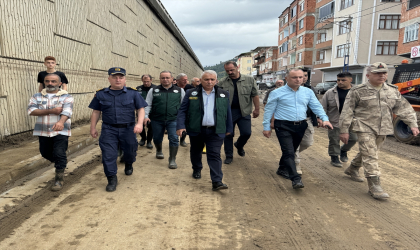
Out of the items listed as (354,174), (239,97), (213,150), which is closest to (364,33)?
(239,97)

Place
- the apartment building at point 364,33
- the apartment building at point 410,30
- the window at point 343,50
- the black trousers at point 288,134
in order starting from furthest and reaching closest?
the window at point 343,50 → the apartment building at point 364,33 → the apartment building at point 410,30 → the black trousers at point 288,134

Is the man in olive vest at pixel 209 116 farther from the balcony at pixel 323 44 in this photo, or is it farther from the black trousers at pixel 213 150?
the balcony at pixel 323 44

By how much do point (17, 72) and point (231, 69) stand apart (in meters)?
4.66

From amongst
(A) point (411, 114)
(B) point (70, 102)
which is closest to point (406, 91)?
(A) point (411, 114)

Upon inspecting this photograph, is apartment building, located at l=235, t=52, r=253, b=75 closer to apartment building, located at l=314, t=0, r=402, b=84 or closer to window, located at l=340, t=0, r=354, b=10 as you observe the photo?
apartment building, located at l=314, t=0, r=402, b=84

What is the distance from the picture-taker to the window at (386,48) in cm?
3134

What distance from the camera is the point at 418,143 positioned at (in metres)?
7.96

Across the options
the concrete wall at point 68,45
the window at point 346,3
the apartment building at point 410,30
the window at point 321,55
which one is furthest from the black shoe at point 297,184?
the window at point 321,55

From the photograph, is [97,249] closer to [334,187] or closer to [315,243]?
[315,243]

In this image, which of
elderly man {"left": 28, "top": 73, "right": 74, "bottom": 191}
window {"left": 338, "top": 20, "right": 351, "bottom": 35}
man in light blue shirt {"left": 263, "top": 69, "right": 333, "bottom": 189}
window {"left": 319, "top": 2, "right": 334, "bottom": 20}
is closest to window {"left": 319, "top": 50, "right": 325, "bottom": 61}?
window {"left": 319, "top": 2, "right": 334, "bottom": 20}

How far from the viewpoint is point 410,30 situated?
22.8 m

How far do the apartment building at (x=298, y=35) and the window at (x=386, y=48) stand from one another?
1105cm

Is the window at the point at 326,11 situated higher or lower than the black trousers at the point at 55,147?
higher

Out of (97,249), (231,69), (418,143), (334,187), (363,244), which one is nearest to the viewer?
(97,249)
